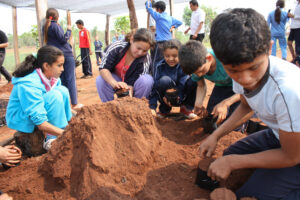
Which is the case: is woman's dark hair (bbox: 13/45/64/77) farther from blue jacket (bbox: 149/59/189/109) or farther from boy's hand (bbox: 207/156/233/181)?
boy's hand (bbox: 207/156/233/181)

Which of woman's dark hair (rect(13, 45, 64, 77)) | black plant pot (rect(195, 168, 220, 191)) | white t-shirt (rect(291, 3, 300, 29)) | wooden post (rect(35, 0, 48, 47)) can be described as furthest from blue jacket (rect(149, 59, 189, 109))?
white t-shirt (rect(291, 3, 300, 29))

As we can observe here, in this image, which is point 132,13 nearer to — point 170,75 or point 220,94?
point 170,75

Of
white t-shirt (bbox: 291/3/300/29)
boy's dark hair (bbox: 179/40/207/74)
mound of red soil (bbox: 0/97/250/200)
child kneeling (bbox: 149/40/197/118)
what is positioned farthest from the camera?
white t-shirt (bbox: 291/3/300/29)

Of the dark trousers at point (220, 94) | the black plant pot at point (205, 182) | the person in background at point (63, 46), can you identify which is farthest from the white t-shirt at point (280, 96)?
the person in background at point (63, 46)

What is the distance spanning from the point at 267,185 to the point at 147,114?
0.99 m

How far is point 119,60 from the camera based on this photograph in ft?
10.2

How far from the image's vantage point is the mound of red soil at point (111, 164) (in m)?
1.50

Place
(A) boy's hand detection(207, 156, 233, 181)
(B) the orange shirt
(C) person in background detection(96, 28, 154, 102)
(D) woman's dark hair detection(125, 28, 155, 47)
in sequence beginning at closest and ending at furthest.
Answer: (A) boy's hand detection(207, 156, 233, 181) → (D) woman's dark hair detection(125, 28, 155, 47) → (C) person in background detection(96, 28, 154, 102) → (B) the orange shirt

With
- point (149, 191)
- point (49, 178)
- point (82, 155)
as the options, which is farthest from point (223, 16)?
point (49, 178)

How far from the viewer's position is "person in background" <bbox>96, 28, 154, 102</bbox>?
9.68 ft

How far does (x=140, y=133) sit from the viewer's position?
1779 millimetres

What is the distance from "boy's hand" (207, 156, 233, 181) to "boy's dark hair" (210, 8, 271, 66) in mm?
632

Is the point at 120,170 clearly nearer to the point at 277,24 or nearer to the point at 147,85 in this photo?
A: the point at 147,85

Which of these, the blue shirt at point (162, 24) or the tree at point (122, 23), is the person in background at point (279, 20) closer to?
the blue shirt at point (162, 24)
